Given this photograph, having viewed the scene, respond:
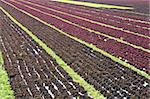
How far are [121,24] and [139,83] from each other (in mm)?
13793

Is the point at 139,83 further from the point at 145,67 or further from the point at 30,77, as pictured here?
the point at 30,77

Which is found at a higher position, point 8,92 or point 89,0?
point 8,92

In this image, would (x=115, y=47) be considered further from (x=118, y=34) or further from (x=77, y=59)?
(x=118, y=34)

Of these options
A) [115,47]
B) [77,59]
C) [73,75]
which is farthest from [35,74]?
[115,47]

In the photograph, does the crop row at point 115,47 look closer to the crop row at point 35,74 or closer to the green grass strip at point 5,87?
the crop row at point 35,74

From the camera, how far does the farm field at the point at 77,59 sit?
36.7 feet

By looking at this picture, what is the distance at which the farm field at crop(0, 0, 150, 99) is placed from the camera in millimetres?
11188

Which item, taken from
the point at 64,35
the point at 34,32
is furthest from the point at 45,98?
the point at 34,32

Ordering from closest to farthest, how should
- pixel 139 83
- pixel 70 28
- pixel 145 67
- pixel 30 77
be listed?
pixel 139 83, pixel 30 77, pixel 145 67, pixel 70 28

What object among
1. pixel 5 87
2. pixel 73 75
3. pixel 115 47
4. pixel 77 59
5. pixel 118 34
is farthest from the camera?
pixel 118 34

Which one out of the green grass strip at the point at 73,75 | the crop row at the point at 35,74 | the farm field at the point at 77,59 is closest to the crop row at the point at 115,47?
the farm field at the point at 77,59

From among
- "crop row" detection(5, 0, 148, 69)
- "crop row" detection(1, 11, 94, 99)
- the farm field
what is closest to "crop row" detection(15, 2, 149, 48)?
the farm field

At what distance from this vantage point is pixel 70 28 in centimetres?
2389

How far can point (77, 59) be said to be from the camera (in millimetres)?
15156
